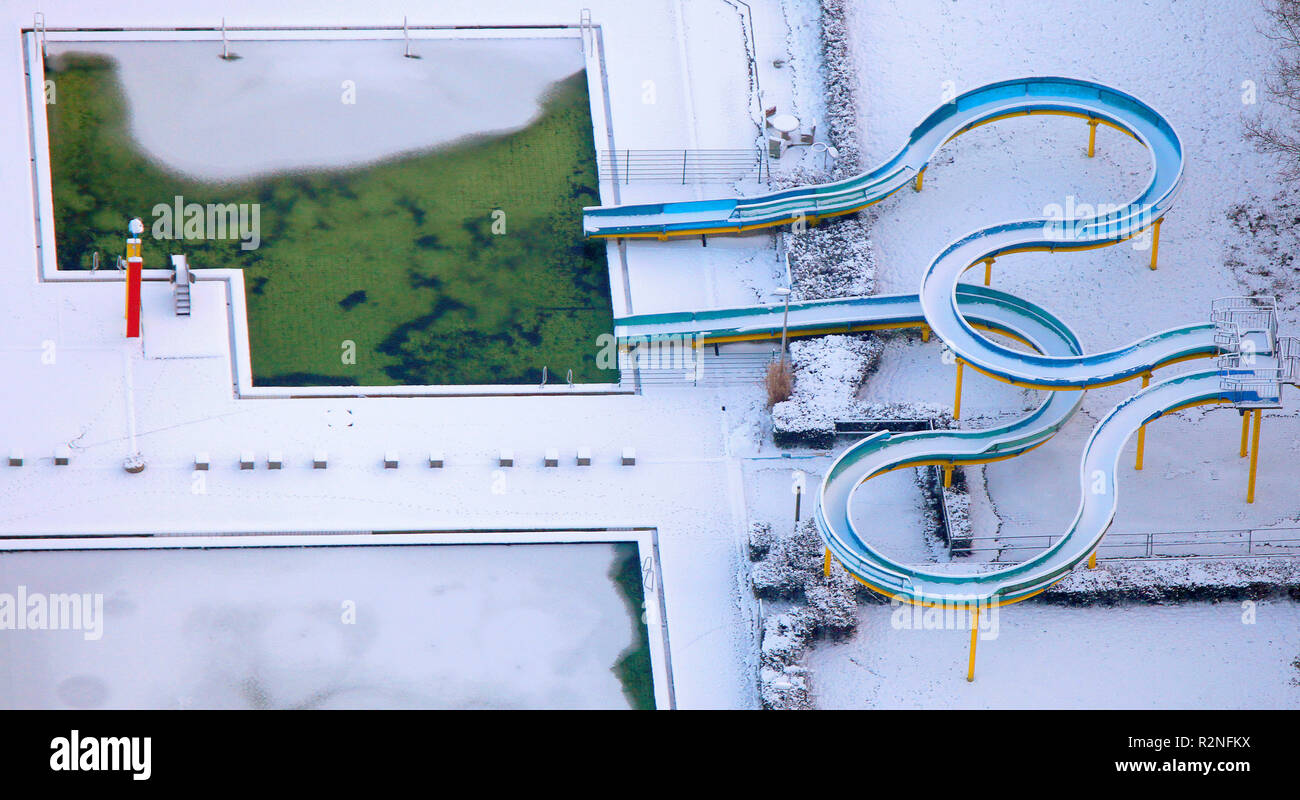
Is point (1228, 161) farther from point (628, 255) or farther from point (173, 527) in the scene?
point (173, 527)

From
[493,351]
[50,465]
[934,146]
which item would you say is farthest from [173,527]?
[934,146]

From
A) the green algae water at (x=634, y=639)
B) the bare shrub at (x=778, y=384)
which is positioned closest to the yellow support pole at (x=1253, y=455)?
the bare shrub at (x=778, y=384)

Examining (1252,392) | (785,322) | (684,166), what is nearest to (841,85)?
(684,166)

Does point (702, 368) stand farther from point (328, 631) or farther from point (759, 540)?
point (328, 631)

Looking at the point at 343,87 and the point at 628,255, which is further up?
the point at 343,87

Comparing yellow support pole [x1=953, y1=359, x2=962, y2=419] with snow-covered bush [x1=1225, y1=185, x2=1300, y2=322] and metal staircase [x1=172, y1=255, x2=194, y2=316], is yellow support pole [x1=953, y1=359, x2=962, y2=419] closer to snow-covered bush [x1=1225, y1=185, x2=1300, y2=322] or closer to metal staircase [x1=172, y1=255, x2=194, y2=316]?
snow-covered bush [x1=1225, y1=185, x2=1300, y2=322]

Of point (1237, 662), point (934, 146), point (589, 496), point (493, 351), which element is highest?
point (934, 146)
